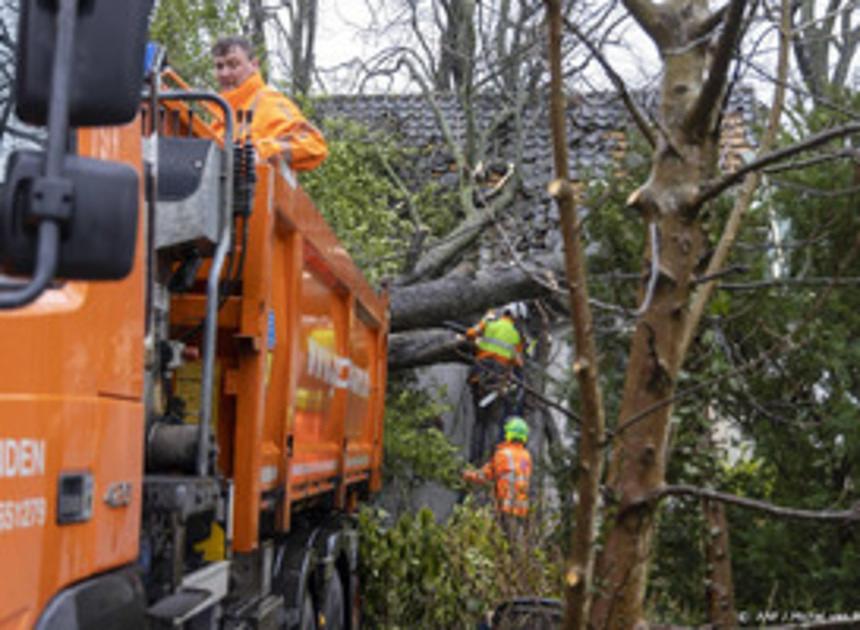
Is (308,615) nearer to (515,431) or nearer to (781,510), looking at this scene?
(781,510)

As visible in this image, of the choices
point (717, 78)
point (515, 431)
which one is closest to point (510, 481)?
point (515, 431)

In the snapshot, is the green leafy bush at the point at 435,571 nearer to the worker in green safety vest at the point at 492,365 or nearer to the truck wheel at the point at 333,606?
the truck wheel at the point at 333,606

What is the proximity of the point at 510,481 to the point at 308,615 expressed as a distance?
146 inches

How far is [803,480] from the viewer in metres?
6.34

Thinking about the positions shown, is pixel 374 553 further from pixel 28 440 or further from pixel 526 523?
pixel 28 440

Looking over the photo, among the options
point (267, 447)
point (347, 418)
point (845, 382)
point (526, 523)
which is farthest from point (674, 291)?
point (526, 523)

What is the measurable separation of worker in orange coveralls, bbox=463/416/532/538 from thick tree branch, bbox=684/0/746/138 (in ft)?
17.0

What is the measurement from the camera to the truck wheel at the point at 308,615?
525 centimetres

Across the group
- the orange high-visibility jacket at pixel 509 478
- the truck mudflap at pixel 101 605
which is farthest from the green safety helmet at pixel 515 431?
the truck mudflap at pixel 101 605

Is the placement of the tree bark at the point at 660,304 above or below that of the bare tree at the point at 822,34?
below

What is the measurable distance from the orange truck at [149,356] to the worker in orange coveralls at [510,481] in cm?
223

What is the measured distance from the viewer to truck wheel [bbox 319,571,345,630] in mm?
5941

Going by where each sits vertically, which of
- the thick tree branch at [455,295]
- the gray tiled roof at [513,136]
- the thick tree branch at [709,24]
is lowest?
the thick tree branch at [709,24]

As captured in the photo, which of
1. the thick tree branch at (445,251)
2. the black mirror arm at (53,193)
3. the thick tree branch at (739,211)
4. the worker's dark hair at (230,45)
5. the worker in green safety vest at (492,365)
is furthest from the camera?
the worker in green safety vest at (492,365)
